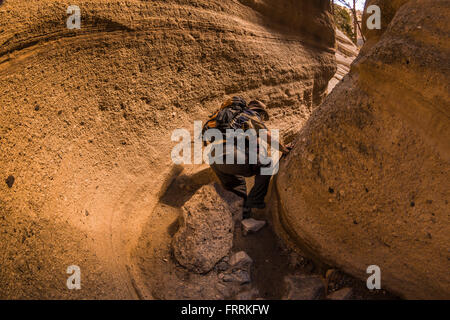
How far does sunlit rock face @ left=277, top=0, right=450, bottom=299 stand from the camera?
1.41 metres

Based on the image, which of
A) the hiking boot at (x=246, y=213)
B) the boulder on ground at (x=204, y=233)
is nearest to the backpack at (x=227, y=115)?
the boulder on ground at (x=204, y=233)

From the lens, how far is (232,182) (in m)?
2.26

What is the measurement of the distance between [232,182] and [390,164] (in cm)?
106

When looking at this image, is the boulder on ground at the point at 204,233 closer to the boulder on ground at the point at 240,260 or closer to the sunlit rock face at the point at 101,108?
the boulder on ground at the point at 240,260

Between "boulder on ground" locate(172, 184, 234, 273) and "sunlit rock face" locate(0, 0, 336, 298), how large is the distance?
0.31 m

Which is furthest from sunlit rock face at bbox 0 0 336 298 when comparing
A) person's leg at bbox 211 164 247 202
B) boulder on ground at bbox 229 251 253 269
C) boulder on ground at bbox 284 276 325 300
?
boulder on ground at bbox 284 276 325 300

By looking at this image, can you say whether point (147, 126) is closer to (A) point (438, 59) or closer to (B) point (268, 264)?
(B) point (268, 264)

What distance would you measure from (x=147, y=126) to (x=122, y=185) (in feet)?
1.52

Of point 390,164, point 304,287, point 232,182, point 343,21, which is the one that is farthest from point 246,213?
point 343,21

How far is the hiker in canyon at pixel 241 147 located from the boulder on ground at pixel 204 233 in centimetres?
18

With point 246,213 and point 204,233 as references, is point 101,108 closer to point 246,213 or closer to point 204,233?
point 204,233

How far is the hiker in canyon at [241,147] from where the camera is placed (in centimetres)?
207

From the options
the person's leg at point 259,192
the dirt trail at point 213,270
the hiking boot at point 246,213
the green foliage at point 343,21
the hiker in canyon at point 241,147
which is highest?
the green foliage at point 343,21

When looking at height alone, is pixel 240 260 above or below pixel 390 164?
below
